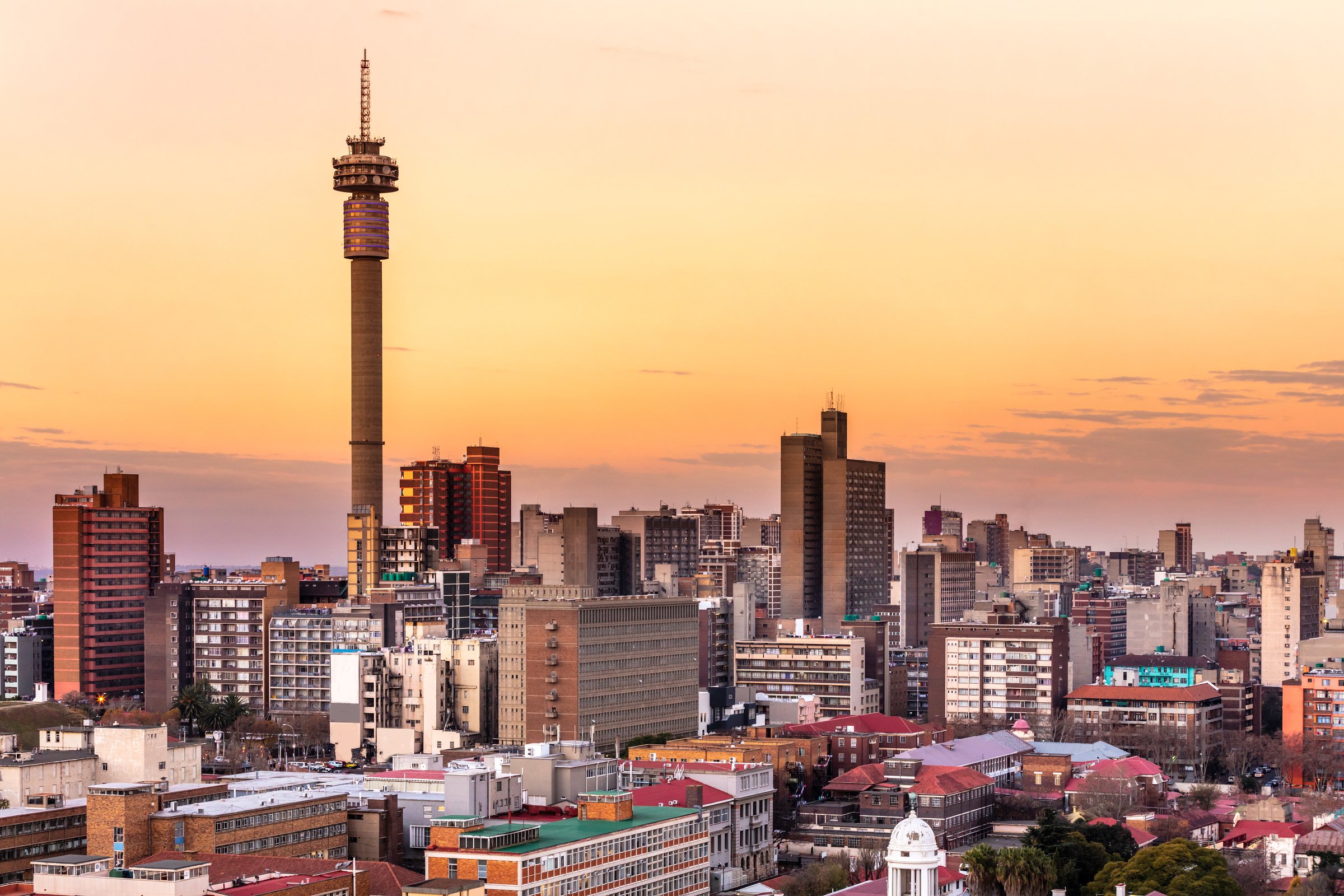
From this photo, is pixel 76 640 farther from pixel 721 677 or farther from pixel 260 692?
pixel 721 677

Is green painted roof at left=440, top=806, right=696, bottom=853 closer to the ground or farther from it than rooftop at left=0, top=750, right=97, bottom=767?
closer to the ground

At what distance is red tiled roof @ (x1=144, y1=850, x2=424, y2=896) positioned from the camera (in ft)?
163

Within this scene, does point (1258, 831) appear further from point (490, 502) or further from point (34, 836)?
point (490, 502)

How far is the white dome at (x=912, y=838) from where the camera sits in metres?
50.9

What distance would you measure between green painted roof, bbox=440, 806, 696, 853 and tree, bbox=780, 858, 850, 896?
4.72 m

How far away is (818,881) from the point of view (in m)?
63.4

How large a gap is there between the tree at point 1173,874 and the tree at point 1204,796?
56.3 feet

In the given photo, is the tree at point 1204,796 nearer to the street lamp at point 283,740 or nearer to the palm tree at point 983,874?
the palm tree at point 983,874

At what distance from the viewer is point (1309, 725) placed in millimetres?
103125

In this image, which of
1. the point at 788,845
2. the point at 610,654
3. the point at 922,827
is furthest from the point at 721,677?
the point at 922,827

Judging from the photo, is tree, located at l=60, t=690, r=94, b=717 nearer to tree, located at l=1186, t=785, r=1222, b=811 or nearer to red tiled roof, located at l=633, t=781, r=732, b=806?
red tiled roof, located at l=633, t=781, r=732, b=806

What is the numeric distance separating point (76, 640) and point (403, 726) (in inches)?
1183

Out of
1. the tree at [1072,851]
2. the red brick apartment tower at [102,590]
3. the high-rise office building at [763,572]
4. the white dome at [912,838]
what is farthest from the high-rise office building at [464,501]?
the white dome at [912,838]

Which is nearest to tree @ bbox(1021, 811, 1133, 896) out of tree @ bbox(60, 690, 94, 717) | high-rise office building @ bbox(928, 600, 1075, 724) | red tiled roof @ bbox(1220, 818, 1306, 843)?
red tiled roof @ bbox(1220, 818, 1306, 843)
